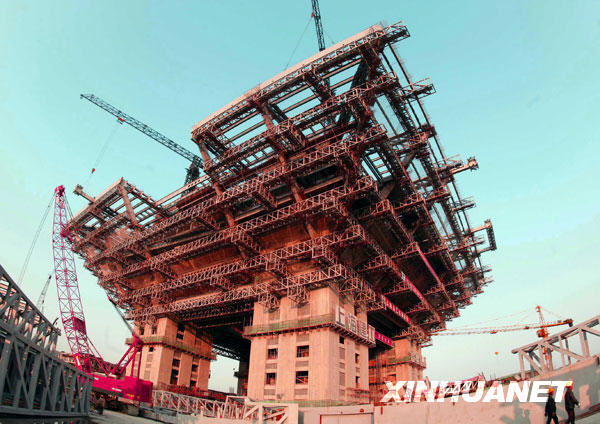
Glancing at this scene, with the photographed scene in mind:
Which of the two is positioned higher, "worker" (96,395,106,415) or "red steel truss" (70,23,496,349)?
"red steel truss" (70,23,496,349)

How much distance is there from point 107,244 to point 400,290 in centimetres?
5309

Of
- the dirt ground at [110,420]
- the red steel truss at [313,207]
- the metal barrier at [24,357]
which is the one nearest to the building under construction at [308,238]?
the red steel truss at [313,207]

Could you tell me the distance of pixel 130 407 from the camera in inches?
1962

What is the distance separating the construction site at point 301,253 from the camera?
42438 mm

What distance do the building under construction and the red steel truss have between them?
21 centimetres

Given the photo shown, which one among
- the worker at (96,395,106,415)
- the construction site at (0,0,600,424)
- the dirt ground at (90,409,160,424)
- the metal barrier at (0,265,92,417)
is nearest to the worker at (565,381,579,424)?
the construction site at (0,0,600,424)

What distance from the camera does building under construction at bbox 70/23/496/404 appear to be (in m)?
43.5

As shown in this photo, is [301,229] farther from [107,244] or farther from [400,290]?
[107,244]

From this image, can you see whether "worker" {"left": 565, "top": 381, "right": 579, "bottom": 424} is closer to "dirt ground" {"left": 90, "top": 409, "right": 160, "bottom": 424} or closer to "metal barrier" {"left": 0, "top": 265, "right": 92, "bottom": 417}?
"metal barrier" {"left": 0, "top": 265, "right": 92, "bottom": 417}

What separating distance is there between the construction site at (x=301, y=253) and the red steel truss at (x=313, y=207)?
0.24 m

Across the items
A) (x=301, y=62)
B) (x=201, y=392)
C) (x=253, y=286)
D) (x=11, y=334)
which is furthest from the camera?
(x=201, y=392)

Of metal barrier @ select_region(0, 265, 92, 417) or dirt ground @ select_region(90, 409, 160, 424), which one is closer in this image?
metal barrier @ select_region(0, 265, 92, 417)

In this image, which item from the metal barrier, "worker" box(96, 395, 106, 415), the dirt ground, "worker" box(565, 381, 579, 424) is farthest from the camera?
"worker" box(96, 395, 106, 415)

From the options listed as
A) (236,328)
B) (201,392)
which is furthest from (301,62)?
(201,392)
